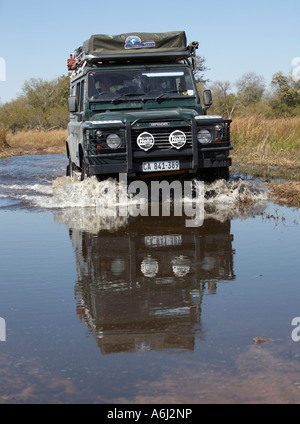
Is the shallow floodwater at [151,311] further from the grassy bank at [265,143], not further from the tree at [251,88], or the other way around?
the tree at [251,88]

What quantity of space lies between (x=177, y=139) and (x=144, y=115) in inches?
23.5

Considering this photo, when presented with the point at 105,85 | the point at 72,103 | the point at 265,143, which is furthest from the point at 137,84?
the point at 265,143

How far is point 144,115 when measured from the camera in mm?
9492

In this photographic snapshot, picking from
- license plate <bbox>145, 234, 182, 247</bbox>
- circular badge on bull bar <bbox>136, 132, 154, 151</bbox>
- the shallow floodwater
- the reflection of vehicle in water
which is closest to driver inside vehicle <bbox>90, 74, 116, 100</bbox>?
circular badge on bull bar <bbox>136, 132, 154, 151</bbox>

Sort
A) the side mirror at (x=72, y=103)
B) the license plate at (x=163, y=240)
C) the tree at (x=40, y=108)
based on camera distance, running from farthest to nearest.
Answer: the tree at (x=40, y=108), the side mirror at (x=72, y=103), the license plate at (x=163, y=240)

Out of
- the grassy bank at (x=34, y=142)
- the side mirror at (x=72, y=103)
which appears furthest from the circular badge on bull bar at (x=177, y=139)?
the grassy bank at (x=34, y=142)

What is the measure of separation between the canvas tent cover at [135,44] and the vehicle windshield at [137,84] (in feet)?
1.16

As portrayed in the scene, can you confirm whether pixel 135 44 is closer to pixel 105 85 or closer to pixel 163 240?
pixel 105 85

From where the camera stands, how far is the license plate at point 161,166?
9375 mm

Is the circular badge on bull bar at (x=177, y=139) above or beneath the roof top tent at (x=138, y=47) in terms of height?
beneath

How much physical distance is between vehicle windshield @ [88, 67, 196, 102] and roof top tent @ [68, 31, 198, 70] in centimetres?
28

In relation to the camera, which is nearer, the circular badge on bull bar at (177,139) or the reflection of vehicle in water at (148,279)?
the reflection of vehicle in water at (148,279)

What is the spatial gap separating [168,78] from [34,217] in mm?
3231

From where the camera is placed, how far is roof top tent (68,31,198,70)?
10.5 metres
